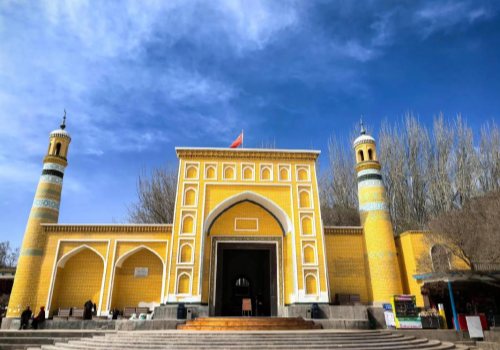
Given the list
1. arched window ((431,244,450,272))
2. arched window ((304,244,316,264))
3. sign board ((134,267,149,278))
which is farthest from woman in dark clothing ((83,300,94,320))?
arched window ((431,244,450,272))

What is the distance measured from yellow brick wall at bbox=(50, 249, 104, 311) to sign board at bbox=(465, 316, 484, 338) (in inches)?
520

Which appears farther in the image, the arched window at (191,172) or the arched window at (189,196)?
the arched window at (191,172)

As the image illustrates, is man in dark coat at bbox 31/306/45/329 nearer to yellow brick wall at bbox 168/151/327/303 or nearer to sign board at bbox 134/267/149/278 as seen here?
sign board at bbox 134/267/149/278

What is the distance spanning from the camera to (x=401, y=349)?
7883mm

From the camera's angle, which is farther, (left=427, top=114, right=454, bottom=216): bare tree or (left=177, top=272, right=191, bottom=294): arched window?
(left=427, top=114, right=454, bottom=216): bare tree

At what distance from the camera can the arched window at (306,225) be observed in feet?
43.8

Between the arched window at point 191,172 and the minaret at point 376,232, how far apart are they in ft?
23.5

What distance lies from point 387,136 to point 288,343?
901 inches

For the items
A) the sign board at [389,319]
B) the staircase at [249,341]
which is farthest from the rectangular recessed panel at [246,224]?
the staircase at [249,341]

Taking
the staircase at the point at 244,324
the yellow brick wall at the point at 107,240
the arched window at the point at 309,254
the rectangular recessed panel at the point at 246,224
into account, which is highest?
the rectangular recessed panel at the point at 246,224

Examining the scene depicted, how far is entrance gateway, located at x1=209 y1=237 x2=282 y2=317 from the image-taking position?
512 inches

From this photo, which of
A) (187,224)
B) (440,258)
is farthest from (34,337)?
(440,258)

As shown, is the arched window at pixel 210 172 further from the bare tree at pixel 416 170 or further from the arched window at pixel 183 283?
the bare tree at pixel 416 170

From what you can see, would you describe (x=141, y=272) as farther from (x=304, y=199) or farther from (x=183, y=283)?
(x=304, y=199)
